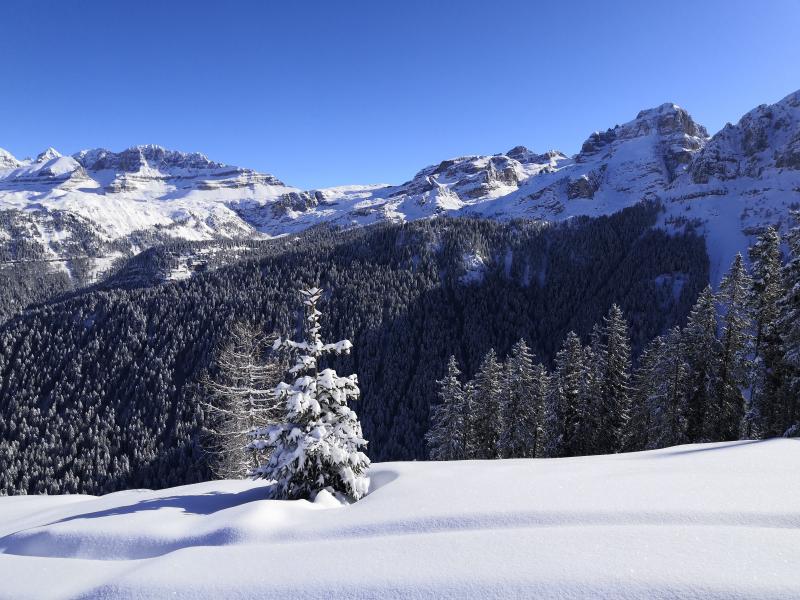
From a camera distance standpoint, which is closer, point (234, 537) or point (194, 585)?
point (194, 585)

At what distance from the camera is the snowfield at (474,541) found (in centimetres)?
482

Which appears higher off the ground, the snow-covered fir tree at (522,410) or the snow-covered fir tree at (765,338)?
the snow-covered fir tree at (765,338)

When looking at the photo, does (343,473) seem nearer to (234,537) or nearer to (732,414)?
(234,537)

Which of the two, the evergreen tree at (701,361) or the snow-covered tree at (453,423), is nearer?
the evergreen tree at (701,361)

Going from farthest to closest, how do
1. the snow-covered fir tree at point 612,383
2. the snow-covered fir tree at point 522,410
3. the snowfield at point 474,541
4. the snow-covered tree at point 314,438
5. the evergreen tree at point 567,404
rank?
the snow-covered fir tree at point 522,410 → the evergreen tree at point 567,404 → the snow-covered fir tree at point 612,383 → the snow-covered tree at point 314,438 → the snowfield at point 474,541

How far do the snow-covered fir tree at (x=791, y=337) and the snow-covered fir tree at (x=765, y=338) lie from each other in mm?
756

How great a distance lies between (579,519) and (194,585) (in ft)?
19.3

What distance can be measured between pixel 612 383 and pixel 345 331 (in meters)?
133

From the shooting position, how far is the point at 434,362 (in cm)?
14125

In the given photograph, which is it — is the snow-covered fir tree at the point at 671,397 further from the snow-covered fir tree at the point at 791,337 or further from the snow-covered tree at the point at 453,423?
the snow-covered tree at the point at 453,423

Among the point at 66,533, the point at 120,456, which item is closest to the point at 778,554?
the point at 66,533

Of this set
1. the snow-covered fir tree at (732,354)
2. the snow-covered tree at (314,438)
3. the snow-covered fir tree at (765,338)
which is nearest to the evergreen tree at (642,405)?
the snow-covered fir tree at (732,354)

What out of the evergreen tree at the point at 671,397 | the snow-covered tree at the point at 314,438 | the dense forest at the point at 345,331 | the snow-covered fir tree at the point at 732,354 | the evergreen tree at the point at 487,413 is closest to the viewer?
the snow-covered tree at the point at 314,438

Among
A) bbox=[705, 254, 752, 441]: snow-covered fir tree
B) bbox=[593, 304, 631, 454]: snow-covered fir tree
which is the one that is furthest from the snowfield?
bbox=[593, 304, 631, 454]: snow-covered fir tree
